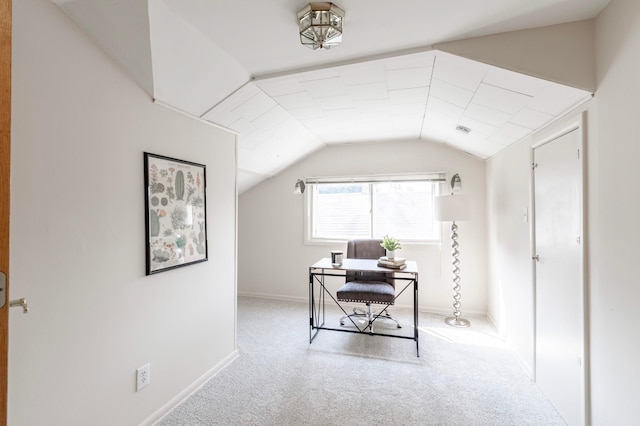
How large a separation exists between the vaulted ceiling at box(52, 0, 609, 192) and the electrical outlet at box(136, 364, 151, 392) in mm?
1764

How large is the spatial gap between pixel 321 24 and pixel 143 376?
7.77 ft

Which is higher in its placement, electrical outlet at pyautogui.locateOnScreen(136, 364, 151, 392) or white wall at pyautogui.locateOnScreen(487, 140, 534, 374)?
white wall at pyautogui.locateOnScreen(487, 140, 534, 374)

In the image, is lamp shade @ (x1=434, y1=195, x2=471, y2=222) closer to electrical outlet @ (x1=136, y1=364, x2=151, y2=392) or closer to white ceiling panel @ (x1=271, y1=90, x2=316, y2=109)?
white ceiling panel @ (x1=271, y1=90, x2=316, y2=109)

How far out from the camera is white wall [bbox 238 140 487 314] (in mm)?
3842

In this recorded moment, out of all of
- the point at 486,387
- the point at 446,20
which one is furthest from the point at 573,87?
the point at 486,387

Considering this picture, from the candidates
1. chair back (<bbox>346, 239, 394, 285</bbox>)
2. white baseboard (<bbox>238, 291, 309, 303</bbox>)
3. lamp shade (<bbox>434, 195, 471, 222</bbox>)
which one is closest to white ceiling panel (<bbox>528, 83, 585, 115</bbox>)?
lamp shade (<bbox>434, 195, 471, 222</bbox>)

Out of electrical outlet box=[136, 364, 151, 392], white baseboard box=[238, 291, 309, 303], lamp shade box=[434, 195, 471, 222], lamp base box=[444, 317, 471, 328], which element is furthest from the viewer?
white baseboard box=[238, 291, 309, 303]

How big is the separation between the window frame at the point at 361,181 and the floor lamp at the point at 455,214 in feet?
0.83

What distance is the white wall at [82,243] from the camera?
127cm

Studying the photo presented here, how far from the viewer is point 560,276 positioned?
1979mm

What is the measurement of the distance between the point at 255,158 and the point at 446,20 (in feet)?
8.43

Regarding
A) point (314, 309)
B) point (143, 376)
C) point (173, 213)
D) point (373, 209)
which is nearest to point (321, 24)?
point (173, 213)

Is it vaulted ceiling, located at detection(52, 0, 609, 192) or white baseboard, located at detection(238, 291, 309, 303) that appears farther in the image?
white baseboard, located at detection(238, 291, 309, 303)

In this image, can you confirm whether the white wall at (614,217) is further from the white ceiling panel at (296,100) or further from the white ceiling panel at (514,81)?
the white ceiling panel at (296,100)
